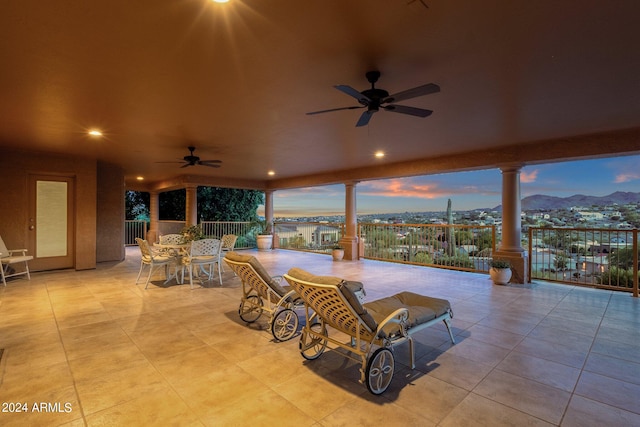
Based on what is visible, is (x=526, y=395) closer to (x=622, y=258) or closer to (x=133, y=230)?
(x=622, y=258)

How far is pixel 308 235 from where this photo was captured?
458 inches

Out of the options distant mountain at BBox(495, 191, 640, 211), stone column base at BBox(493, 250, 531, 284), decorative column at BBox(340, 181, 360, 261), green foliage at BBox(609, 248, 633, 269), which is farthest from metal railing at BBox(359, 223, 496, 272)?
green foliage at BBox(609, 248, 633, 269)

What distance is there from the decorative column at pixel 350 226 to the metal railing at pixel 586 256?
178 inches

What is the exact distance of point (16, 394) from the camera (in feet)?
7.54

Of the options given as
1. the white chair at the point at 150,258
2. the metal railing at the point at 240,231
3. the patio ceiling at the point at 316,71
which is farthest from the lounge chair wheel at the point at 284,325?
the metal railing at the point at 240,231

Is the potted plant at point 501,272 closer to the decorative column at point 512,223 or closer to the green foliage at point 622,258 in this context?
the decorative column at point 512,223

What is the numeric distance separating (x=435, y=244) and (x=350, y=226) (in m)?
2.70

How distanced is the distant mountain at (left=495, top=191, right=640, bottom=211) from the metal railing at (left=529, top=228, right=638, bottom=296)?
1010 millimetres

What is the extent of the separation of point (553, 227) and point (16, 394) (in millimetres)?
7892

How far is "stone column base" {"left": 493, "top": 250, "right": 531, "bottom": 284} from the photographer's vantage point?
622 centimetres

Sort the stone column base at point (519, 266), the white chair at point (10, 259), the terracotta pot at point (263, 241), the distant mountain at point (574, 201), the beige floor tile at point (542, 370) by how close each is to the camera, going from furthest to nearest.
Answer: the terracotta pot at point (263, 241), the distant mountain at point (574, 201), the stone column base at point (519, 266), the white chair at point (10, 259), the beige floor tile at point (542, 370)

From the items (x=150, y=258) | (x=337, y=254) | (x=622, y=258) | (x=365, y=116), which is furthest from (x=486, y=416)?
(x=337, y=254)

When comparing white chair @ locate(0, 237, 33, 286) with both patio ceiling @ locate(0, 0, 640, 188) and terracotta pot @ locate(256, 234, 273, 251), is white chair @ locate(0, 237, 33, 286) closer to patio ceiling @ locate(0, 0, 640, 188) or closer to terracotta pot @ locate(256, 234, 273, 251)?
patio ceiling @ locate(0, 0, 640, 188)

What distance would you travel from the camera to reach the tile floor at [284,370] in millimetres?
2092
